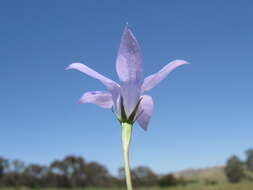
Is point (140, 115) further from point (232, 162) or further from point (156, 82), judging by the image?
point (232, 162)

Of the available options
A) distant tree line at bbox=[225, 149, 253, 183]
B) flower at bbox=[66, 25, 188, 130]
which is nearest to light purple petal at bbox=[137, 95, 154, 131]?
flower at bbox=[66, 25, 188, 130]

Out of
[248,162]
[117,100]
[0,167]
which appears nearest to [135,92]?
[117,100]

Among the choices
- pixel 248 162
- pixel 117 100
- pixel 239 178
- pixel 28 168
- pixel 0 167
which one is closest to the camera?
pixel 117 100

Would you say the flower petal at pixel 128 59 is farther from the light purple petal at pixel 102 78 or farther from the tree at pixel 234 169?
the tree at pixel 234 169

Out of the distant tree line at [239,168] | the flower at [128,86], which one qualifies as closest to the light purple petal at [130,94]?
the flower at [128,86]

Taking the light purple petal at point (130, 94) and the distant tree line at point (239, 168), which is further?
the distant tree line at point (239, 168)

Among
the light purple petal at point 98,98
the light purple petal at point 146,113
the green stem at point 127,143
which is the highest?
the light purple petal at point 98,98

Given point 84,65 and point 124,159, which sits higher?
point 84,65

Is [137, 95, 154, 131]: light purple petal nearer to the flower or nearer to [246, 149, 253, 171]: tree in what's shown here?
the flower
